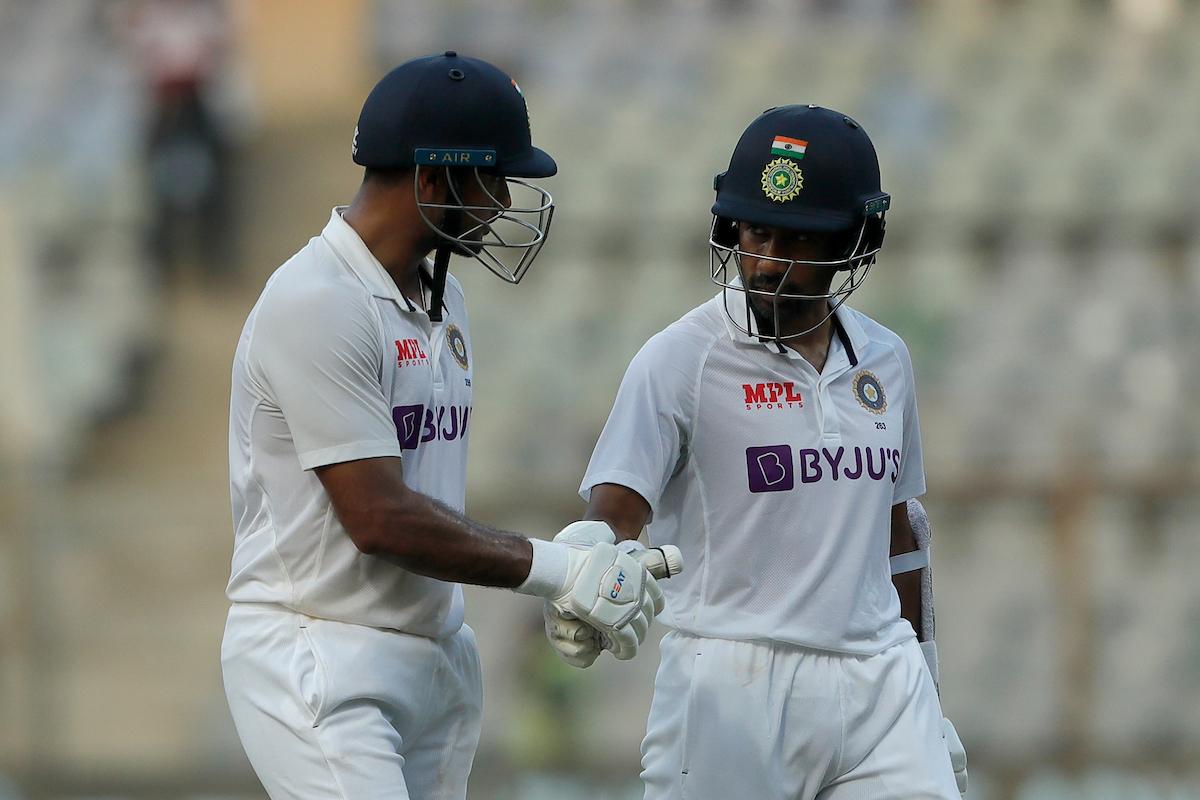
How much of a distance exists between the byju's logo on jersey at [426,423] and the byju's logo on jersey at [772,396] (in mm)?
513

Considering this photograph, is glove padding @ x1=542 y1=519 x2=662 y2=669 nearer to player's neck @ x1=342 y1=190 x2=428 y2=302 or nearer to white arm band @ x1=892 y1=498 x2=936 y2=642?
player's neck @ x1=342 y1=190 x2=428 y2=302

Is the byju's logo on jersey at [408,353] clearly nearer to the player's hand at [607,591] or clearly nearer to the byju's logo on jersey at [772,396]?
the player's hand at [607,591]

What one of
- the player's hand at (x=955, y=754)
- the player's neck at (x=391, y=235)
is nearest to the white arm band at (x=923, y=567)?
the player's hand at (x=955, y=754)

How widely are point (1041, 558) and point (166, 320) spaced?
498 centimetres

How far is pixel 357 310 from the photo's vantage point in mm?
2721

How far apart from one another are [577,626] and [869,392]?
749 millimetres

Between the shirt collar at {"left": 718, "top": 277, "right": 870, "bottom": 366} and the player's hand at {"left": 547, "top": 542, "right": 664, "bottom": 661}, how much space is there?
1.73 feet

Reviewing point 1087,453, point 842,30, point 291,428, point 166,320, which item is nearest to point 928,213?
point 842,30

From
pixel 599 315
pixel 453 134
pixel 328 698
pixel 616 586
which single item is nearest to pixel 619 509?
pixel 616 586

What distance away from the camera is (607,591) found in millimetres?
2732

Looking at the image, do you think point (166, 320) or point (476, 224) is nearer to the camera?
point (476, 224)

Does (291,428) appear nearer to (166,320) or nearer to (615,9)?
(166,320)

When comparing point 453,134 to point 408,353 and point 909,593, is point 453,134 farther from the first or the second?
point 909,593

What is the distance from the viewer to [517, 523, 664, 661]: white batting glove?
8.94ft
